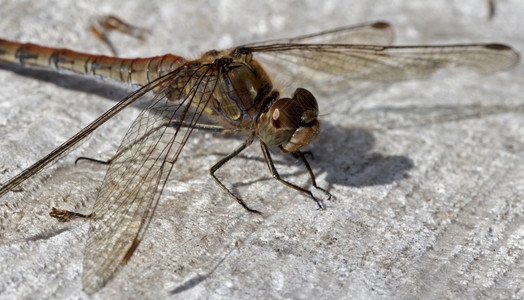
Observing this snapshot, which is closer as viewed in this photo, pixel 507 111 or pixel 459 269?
pixel 459 269

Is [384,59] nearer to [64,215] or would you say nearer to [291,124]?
[291,124]

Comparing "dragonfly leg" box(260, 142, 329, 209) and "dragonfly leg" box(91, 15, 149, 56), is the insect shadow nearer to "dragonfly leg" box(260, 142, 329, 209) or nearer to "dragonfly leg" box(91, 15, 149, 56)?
"dragonfly leg" box(260, 142, 329, 209)

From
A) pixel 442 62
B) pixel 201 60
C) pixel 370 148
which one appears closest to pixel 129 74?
pixel 201 60

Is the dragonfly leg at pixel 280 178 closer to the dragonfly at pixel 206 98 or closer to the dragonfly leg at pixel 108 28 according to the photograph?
the dragonfly at pixel 206 98

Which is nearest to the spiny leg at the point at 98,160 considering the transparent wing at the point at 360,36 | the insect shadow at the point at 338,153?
the insect shadow at the point at 338,153

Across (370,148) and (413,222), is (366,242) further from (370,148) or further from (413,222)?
(370,148)

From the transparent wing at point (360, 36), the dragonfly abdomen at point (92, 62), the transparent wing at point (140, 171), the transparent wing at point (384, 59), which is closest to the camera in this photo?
the transparent wing at point (140, 171)

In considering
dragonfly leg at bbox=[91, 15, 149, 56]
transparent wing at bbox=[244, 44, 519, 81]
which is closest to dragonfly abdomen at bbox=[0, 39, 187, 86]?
dragonfly leg at bbox=[91, 15, 149, 56]
